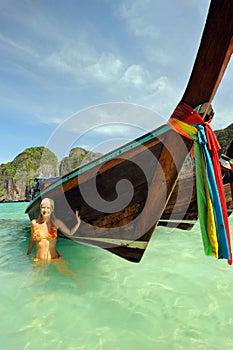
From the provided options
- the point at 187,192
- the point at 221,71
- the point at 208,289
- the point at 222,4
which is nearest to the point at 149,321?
the point at 208,289

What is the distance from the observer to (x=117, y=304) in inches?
106

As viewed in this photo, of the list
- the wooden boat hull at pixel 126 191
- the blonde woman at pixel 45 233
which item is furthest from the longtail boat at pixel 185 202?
the blonde woman at pixel 45 233

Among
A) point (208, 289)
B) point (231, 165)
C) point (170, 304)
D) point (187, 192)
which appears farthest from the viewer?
point (187, 192)

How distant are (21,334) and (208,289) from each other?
2360mm

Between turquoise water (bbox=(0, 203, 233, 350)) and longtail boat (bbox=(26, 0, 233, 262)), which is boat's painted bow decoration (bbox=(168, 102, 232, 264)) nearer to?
longtail boat (bbox=(26, 0, 233, 262))

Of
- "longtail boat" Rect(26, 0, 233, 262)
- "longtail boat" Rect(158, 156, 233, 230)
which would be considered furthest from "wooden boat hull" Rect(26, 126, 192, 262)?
"longtail boat" Rect(158, 156, 233, 230)

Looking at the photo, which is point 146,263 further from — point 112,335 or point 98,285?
point 112,335

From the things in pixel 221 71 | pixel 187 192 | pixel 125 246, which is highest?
pixel 221 71

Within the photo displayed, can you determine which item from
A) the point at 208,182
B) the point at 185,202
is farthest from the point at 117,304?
the point at 185,202

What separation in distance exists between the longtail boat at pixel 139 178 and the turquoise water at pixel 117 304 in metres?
0.51

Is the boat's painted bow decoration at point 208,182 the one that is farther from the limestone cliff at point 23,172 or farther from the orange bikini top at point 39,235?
the limestone cliff at point 23,172

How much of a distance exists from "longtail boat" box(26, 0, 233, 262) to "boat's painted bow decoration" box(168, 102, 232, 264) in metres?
0.08

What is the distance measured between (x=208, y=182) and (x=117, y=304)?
1.79 meters

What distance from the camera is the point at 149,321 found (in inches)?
91.4
